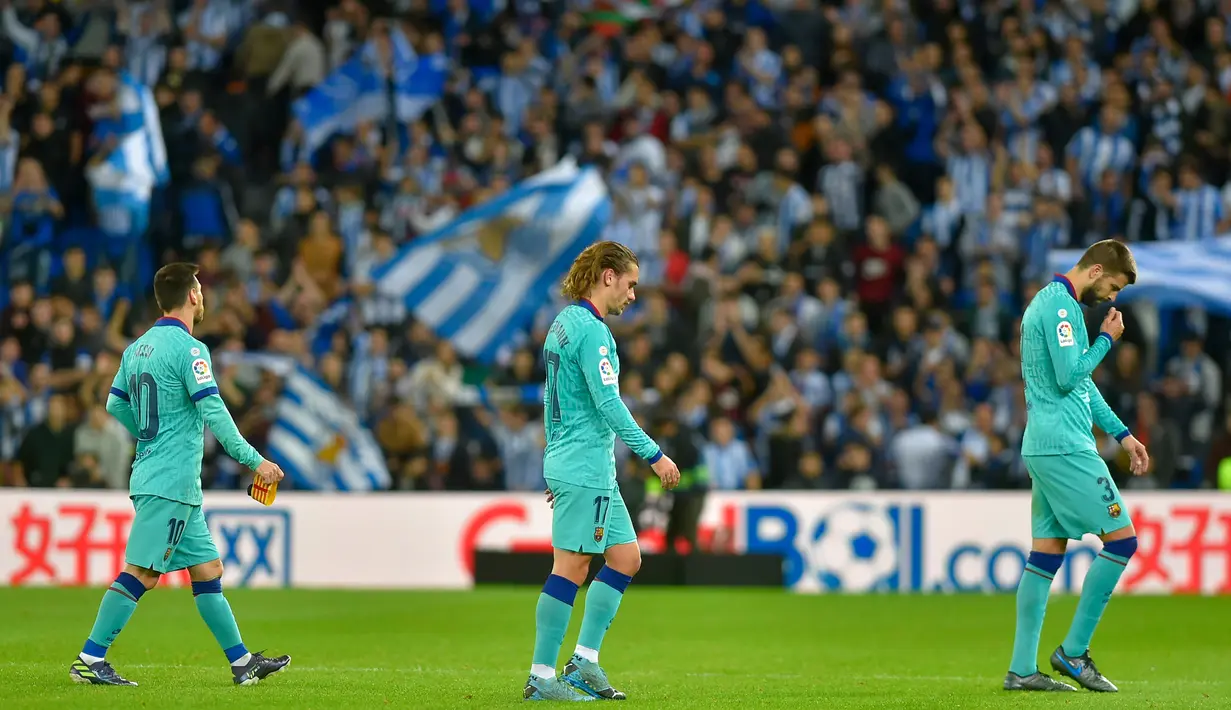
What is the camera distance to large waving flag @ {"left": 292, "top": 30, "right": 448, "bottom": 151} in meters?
26.3

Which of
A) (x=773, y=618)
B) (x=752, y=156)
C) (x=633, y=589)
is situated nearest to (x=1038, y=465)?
(x=773, y=618)

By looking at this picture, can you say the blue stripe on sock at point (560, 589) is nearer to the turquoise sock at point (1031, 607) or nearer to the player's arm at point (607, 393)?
the player's arm at point (607, 393)

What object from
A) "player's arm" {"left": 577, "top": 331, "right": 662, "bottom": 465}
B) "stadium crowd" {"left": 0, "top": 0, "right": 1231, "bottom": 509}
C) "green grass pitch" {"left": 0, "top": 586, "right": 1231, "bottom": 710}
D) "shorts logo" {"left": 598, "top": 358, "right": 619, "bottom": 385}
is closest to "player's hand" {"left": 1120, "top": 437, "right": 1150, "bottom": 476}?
"green grass pitch" {"left": 0, "top": 586, "right": 1231, "bottom": 710}

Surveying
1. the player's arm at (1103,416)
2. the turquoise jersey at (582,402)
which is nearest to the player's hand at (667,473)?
the turquoise jersey at (582,402)

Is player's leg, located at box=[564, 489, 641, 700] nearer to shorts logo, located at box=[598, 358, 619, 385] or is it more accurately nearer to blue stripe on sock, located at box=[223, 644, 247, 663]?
shorts logo, located at box=[598, 358, 619, 385]

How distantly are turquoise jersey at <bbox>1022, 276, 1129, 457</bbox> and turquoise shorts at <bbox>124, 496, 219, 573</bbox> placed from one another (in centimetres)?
438

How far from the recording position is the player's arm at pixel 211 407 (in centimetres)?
885

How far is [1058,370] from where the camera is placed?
9359 mm

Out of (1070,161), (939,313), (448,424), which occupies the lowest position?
(448,424)

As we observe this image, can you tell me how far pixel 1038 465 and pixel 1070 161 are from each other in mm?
16195

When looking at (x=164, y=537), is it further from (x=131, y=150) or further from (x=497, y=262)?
(x=131, y=150)

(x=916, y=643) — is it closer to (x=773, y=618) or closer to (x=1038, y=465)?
(x=773, y=618)

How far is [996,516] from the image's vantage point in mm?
20094

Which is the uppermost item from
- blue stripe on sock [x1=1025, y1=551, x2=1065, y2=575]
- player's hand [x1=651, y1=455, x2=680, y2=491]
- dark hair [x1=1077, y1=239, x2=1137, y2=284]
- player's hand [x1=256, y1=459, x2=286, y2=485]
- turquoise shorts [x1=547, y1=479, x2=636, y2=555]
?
dark hair [x1=1077, y1=239, x2=1137, y2=284]
